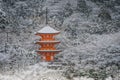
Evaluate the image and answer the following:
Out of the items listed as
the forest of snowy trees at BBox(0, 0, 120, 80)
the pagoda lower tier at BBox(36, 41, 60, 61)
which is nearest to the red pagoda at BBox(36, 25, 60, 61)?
the pagoda lower tier at BBox(36, 41, 60, 61)

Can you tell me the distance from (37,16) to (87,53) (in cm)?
602

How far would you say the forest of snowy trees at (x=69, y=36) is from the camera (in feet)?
75.1

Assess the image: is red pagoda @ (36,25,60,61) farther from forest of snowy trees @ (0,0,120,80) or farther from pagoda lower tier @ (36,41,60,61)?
forest of snowy trees @ (0,0,120,80)

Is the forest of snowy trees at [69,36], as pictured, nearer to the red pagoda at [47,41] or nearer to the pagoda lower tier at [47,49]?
the pagoda lower tier at [47,49]

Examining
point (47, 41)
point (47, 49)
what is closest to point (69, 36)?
point (47, 49)

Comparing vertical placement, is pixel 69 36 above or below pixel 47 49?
below

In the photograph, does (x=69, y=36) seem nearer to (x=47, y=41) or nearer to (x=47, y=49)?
(x=47, y=49)

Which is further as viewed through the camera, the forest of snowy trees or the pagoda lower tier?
the forest of snowy trees

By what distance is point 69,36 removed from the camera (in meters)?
→ 27.2

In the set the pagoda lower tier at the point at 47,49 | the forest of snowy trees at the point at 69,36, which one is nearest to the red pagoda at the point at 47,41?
the pagoda lower tier at the point at 47,49

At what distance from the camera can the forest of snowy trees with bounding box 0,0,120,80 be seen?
75.1ft

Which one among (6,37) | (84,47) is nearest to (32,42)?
(6,37)

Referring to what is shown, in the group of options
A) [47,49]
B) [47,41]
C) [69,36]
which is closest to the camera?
[47,41]

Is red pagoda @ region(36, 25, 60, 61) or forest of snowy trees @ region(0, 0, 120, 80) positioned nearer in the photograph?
red pagoda @ region(36, 25, 60, 61)
